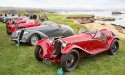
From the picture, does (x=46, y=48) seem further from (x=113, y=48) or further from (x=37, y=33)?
(x=37, y=33)

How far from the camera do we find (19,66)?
10.2 metres

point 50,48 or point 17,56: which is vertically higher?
point 50,48

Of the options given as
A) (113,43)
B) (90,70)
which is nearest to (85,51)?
(90,70)

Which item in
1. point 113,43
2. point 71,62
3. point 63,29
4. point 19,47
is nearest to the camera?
point 71,62

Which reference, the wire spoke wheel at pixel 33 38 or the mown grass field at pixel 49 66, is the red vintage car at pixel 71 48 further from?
the wire spoke wheel at pixel 33 38

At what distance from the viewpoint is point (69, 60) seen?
31.2ft

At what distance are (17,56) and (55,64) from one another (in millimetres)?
2596

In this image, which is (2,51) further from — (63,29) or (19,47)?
(63,29)

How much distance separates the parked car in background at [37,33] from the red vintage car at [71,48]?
389cm

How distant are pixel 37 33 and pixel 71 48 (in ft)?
18.5

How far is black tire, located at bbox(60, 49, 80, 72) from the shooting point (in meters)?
9.15

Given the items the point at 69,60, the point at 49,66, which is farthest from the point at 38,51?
the point at 69,60

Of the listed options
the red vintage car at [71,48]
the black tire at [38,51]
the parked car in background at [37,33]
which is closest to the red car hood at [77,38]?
the red vintage car at [71,48]

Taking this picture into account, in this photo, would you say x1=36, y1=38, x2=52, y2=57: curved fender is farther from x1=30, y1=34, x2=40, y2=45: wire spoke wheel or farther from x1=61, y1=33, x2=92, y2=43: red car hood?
x1=30, y1=34, x2=40, y2=45: wire spoke wheel
